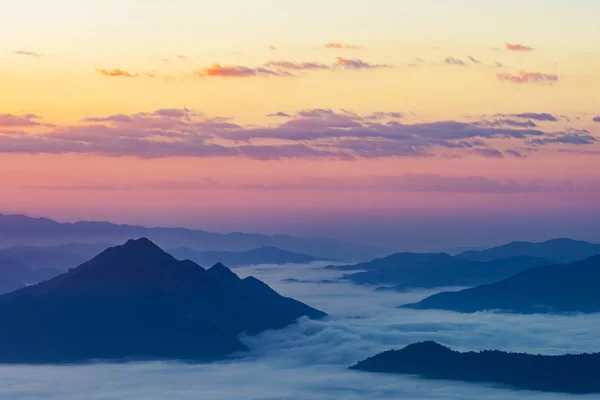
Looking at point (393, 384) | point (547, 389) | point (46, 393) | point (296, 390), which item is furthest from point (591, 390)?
point (46, 393)

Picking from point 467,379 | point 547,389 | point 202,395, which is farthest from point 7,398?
point 547,389

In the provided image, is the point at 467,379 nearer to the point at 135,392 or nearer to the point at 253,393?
the point at 253,393

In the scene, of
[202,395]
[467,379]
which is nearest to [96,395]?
[202,395]

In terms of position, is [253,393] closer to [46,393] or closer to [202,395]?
[202,395]

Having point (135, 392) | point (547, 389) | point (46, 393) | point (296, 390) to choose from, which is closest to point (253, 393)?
point (296, 390)

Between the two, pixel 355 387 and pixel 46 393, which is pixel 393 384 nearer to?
pixel 355 387
